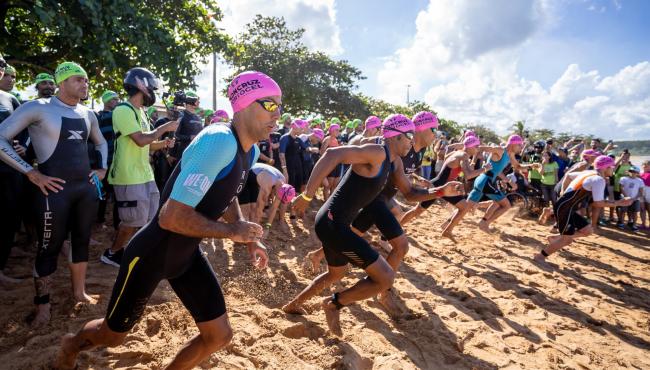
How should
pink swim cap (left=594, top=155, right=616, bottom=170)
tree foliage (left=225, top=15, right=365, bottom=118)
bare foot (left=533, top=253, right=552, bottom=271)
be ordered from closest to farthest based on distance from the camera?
1. bare foot (left=533, top=253, right=552, bottom=271)
2. pink swim cap (left=594, top=155, right=616, bottom=170)
3. tree foliage (left=225, top=15, right=365, bottom=118)

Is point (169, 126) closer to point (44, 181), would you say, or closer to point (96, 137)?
point (96, 137)

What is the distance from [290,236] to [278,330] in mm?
3504

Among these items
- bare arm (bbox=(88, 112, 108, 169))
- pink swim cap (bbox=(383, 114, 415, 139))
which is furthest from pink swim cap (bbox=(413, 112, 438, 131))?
bare arm (bbox=(88, 112, 108, 169))

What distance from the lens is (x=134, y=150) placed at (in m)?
4.16

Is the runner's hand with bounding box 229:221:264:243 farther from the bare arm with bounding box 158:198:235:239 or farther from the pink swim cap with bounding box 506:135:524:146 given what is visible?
the pink swim cap with bounding box 506:135:524:146

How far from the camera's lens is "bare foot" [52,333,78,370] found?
8.04 feet

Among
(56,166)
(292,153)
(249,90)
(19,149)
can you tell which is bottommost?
(56,166)

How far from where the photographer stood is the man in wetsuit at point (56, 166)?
10.3 ft

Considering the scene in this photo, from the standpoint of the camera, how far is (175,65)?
8617 mm

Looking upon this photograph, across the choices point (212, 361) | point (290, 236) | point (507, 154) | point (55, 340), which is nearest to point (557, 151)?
point (507, 154)

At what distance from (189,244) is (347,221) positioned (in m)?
1.74

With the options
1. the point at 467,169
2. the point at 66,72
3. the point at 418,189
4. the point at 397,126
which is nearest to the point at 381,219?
the point at 418,189

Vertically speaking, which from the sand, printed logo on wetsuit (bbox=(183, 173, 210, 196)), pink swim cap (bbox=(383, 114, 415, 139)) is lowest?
the sand

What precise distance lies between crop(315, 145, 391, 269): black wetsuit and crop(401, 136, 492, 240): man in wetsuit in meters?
3.83
